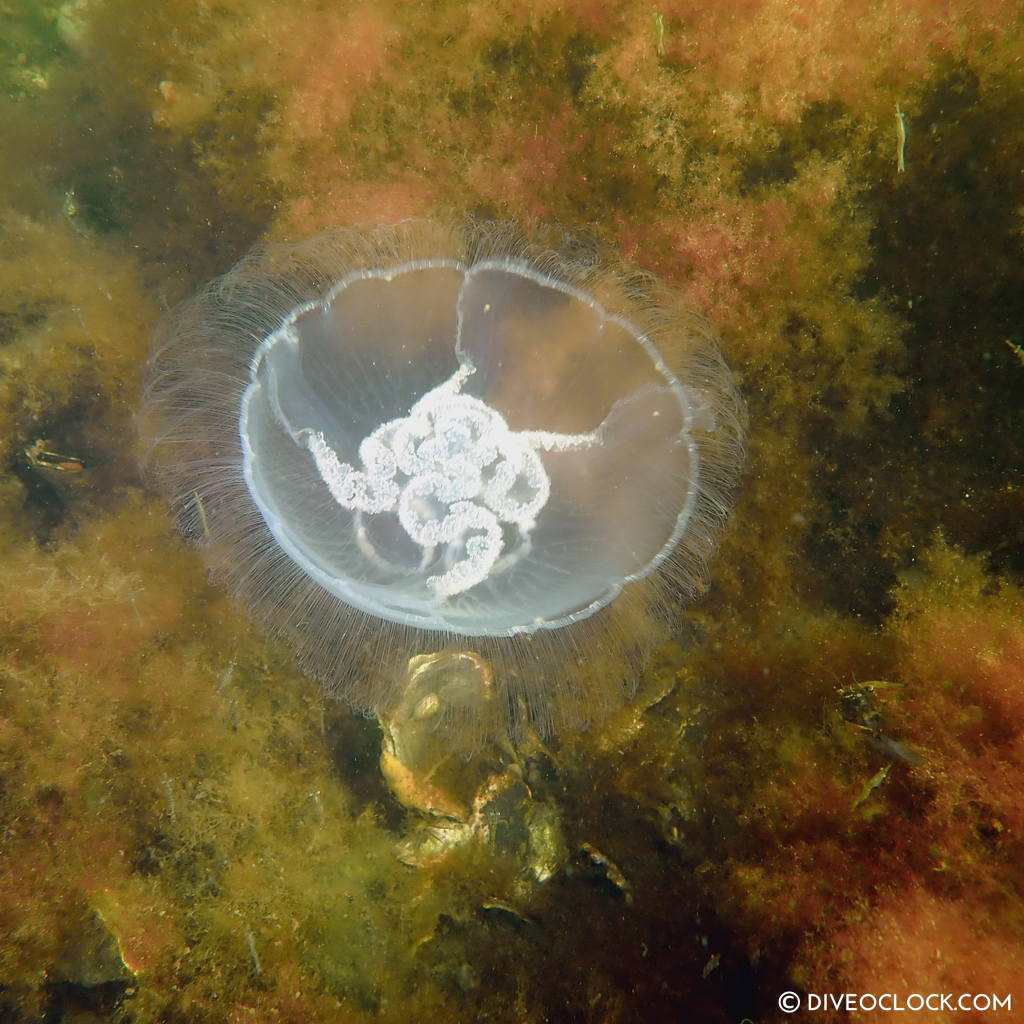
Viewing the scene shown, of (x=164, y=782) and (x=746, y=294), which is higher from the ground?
(x=746, y=294)

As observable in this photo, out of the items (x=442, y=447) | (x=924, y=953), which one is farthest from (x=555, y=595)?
(x=924, y=953)

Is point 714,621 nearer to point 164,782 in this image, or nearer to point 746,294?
point 746,294

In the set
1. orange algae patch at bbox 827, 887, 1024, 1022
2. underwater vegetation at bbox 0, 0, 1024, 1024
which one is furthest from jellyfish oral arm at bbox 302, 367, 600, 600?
orange algae patch at bbox 827, 887, 1024, 1022

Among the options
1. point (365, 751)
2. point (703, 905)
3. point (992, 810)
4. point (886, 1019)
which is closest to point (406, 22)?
point (365, 751)

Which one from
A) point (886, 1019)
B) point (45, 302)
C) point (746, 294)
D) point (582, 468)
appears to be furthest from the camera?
point (45, 302)

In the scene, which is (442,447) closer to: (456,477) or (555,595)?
(456,477)
